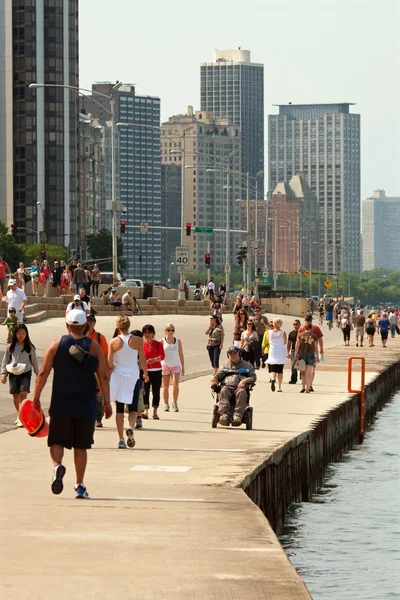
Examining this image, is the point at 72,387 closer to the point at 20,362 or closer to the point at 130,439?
the point at 130,439

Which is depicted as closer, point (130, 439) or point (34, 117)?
point (130, 439)

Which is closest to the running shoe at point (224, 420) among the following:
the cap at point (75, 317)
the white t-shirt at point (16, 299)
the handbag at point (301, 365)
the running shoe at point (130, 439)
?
the running shoe at point (130, 439)

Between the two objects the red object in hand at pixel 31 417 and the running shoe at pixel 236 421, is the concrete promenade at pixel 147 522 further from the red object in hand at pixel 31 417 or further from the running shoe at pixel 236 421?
the red object in hand at pixel 31 417

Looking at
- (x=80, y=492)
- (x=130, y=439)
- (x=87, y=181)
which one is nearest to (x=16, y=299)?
(x=130, y=439)

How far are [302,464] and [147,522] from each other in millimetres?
9962

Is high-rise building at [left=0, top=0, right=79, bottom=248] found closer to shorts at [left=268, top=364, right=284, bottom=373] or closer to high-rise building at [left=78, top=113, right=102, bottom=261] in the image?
high-rise building at [left=78, top=113, right=102, bottom=261]

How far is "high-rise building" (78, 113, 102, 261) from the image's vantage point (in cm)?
18400

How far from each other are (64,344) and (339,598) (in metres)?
3.97

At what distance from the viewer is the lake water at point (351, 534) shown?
14820mm

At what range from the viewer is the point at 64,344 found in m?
12.4

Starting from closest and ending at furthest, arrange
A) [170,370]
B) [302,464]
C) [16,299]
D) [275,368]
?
[302,464], [170,370], [275,368], [16,299]

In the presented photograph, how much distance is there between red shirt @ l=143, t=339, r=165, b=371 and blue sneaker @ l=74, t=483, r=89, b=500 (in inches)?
374

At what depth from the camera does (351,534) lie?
1850 centimetres

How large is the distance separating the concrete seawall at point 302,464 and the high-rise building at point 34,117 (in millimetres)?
140500
